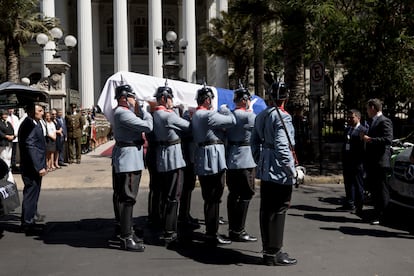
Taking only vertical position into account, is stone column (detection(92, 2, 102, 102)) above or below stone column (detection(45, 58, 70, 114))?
above

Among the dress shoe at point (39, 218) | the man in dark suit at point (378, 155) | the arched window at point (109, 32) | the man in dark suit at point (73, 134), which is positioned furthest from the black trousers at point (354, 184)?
the arched window at point (109, 32)

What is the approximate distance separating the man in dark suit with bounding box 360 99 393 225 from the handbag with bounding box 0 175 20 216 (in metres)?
5.36

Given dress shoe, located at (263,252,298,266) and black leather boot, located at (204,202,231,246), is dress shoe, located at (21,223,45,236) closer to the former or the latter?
black leather boot, located at (204,202,231,246)

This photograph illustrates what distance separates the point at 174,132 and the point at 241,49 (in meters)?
28.6

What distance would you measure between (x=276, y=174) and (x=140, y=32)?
1743 inches

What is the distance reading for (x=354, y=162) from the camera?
908 cm

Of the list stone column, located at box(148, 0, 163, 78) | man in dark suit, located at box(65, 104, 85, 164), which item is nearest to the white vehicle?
man in dark suit, located at box(65, 104, 85, 164)

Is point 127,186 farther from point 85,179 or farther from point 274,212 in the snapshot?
point 85,179

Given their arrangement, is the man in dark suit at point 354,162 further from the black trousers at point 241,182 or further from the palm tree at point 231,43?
the palm tree at point 231,43

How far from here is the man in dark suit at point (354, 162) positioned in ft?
29.5

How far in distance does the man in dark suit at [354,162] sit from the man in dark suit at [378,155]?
24.6 inches

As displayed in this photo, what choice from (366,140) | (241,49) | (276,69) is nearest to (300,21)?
(366,140)

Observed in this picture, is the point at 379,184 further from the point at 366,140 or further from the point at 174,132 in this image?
the point at 174,132

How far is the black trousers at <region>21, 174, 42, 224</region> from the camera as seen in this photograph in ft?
25.3
